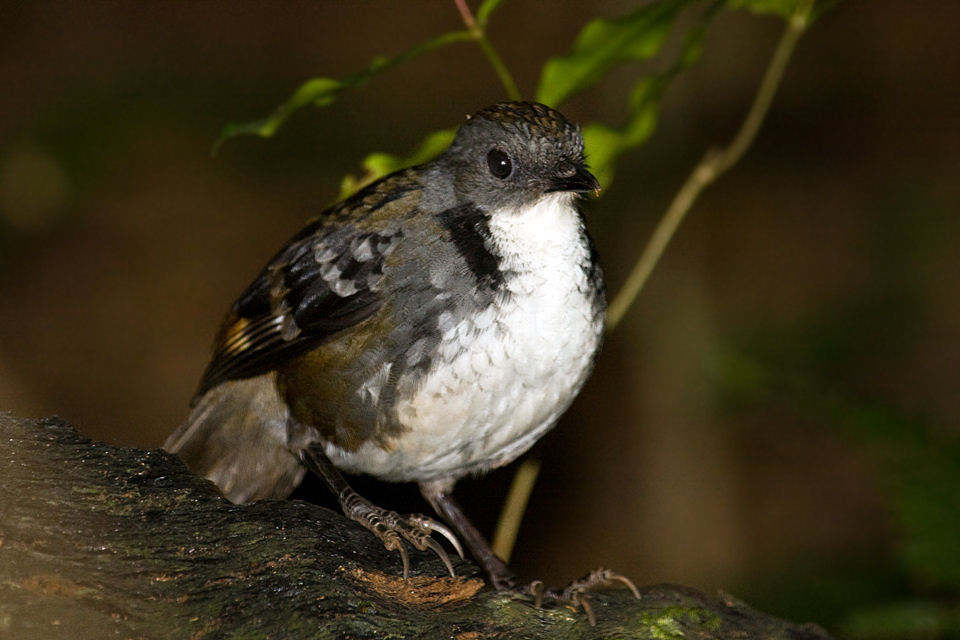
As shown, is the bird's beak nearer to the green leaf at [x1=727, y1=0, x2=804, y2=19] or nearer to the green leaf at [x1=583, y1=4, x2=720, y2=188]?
the green leaf at [x1=583, y1=4, x2=720, y2=188]

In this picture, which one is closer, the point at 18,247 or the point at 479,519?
the point at 479,519

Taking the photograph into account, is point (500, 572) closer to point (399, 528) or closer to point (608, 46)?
point (399, 528)

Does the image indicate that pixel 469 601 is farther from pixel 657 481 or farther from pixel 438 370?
pixel 657 481

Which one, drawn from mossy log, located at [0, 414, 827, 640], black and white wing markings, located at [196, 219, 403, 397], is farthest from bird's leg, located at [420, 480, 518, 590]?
black and white wing markings, located at [196, 219, 403, 397]

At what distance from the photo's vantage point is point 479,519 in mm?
6977

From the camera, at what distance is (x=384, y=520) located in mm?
3910

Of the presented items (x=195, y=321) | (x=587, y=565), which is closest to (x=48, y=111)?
(x=195, y=321)

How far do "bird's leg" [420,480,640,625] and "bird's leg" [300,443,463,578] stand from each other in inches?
12.9

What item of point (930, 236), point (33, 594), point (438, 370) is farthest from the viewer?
point (930, 236)

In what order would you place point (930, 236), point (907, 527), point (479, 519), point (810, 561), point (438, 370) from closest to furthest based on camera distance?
point (438, 370), point (907, 527), point (810, 561), point (479, 519), point (930, 236)

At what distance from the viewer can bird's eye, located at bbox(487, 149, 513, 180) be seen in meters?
4.13

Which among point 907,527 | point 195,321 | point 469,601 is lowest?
point 907,527

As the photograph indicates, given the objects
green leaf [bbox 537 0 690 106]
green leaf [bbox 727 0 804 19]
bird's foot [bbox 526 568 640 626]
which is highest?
green leaf [bbox 537 0 690 106]

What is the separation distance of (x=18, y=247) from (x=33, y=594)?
6529 millimetres
